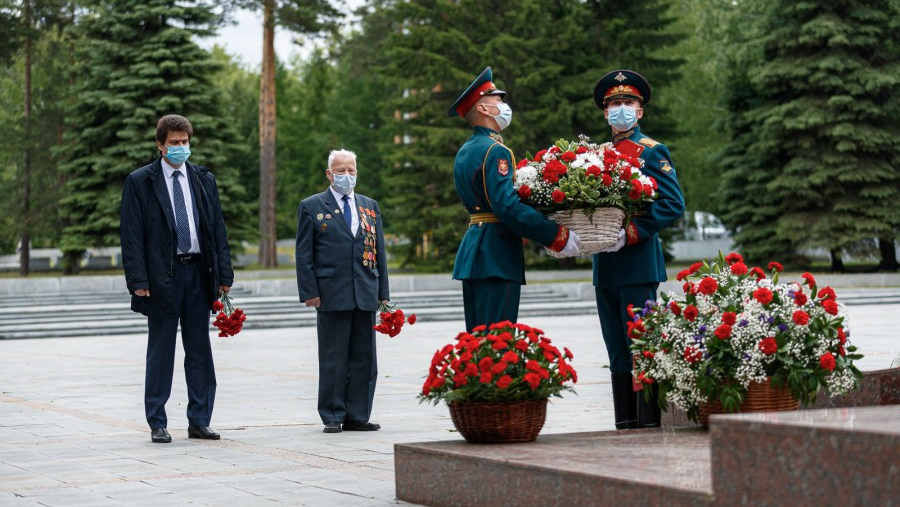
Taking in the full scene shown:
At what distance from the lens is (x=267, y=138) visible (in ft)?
144

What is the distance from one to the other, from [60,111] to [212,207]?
3895cm

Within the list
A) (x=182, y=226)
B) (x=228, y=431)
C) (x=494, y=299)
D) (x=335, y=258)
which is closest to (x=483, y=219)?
(x=494, y=299)

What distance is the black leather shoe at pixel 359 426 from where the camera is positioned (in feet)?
27.9

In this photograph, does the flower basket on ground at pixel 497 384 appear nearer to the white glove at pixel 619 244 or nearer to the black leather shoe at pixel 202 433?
the white glove at pixel 619 244

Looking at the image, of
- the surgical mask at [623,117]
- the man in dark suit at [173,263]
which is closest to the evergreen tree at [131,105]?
the man in dark suit at [173,263]

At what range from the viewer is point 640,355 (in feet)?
20.4

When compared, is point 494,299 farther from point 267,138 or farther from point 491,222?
point 267,138

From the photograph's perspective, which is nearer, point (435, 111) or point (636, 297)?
point (636, 297)

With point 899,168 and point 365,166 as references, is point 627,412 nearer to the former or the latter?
point 899,168

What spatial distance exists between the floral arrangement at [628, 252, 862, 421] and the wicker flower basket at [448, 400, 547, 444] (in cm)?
68

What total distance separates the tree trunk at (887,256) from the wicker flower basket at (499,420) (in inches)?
1315

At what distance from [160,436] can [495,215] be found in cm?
270

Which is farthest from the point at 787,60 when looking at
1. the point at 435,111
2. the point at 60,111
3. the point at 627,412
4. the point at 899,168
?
the point at 627,412

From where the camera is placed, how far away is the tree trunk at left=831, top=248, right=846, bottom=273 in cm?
3612
